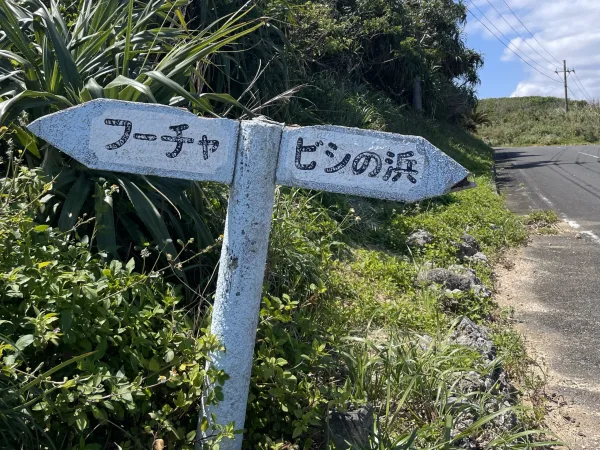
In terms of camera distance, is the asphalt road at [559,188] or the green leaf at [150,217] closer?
the green leaf at [150,217]

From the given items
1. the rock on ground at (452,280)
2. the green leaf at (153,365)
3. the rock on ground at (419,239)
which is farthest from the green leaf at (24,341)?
the rock on ground at (419,239)

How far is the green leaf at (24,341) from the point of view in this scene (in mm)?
1944

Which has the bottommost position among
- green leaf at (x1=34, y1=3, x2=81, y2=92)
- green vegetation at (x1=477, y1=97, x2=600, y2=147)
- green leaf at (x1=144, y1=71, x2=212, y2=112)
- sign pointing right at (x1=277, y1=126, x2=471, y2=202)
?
sign pointing right at (x1=277, y1=126, x2=471, y2=202)

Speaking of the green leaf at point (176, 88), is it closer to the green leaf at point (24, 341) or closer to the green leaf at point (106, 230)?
the green leaf at point (106, 230)

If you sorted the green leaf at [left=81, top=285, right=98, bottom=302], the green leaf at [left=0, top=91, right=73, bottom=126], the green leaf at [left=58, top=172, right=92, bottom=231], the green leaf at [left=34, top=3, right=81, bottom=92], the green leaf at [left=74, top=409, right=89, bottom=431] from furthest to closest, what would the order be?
the green leaf at [left=34, top=3, right=81, bottom=92], the green leaf at [left=0, top=91, right=73, bottom=126], the green leaf at [left=58, top=172, right=92, bottom=231], the green leaf at [left=81, top=285, right=98, bottom=302], the green leaf at [left=74, top=409, right=89, bottom=431]

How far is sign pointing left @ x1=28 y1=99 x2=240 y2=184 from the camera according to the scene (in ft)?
6.87

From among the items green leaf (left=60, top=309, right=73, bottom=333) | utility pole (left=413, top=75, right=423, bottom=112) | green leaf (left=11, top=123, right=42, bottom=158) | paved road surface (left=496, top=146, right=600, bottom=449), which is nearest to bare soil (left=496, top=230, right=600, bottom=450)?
paved road surface (left=496, top=146, right=600, bottom=449)

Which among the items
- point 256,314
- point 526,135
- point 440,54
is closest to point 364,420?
point 256,314

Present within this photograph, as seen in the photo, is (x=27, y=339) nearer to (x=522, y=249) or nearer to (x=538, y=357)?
(x=538, y=357)

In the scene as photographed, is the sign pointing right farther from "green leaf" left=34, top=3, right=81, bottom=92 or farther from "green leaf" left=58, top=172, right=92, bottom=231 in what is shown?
"green leaf" left=34, top=3, right=81, bottom=92

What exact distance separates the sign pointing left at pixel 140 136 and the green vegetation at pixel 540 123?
124 ft

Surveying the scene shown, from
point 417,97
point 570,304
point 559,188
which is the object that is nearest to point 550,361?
point 570,304

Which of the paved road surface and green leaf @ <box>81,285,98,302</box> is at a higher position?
green leaf @ <box>81,285,98,302</box>

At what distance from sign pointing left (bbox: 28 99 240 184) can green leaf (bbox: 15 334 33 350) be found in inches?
22.3
